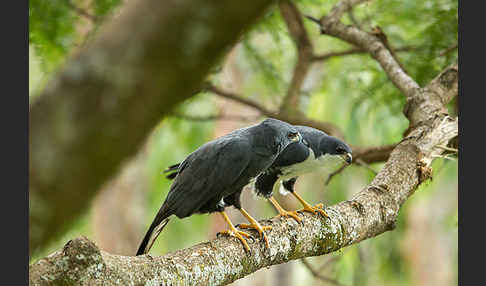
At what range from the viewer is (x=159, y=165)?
525 inches

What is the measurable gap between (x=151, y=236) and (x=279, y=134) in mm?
1072

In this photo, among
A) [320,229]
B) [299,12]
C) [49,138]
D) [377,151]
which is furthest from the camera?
[299,12]

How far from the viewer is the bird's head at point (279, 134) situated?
339 cm

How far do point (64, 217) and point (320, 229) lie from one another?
2517mm

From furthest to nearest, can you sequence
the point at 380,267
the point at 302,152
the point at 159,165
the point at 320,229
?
the point at 380,267, the point at 159,165, the point at 302,152, the point at 320,229

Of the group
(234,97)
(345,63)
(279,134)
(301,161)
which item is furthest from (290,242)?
(345,63)

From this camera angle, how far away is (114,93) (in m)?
0.92

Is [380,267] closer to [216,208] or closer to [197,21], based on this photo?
[216,208]

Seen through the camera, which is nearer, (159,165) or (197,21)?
(197,21)

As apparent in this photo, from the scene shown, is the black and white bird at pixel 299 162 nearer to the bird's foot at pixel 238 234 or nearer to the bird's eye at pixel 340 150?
the bird's eye at pixel 340 150

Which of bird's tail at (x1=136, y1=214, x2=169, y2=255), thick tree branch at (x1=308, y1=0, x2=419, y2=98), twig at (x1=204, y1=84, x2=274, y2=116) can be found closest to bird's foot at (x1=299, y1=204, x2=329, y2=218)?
bird's tail at (x1=136, y1=214, x2=169, y2=255)

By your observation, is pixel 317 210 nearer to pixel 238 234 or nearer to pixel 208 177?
pixel 238 234

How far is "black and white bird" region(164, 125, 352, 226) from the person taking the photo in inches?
148

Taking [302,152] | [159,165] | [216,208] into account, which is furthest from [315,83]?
[159,165]
